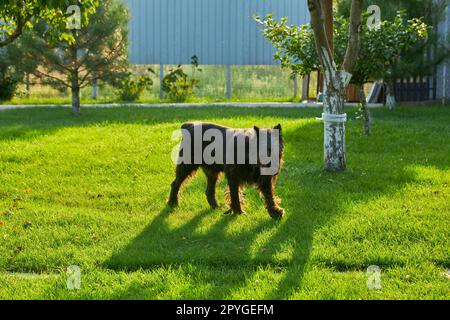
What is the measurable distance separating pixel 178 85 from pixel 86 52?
18.4ft

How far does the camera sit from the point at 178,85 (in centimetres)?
2278

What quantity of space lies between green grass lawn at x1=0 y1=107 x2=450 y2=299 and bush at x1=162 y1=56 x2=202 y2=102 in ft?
32.9

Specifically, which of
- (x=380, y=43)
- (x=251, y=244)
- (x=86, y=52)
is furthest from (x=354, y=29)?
(x=86, y=52)

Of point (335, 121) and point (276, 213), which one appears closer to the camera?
point (276, 213)

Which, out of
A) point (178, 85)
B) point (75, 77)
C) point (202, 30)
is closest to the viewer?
point (75, 77)

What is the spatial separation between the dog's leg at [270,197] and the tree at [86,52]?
10.8m

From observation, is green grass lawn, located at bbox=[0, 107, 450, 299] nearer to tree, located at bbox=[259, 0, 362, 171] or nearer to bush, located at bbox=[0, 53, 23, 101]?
tree, located at bbox=[259, 0, 362, 171]

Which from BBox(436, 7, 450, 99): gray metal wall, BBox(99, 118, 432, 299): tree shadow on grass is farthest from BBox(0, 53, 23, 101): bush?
BBox(99, 118, 432, 299): tree shadow on grass

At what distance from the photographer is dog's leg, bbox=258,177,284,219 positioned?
7306 mm

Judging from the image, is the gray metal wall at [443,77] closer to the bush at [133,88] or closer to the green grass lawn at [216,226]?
the green grass lawn at [216,226]

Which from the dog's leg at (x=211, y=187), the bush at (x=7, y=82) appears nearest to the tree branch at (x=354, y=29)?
the dog's leg at (x=211, y=187)

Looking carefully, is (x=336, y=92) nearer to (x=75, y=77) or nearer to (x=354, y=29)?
(x=354, y=29)

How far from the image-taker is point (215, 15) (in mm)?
24891

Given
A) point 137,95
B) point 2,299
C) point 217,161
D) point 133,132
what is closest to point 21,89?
point 137,95
